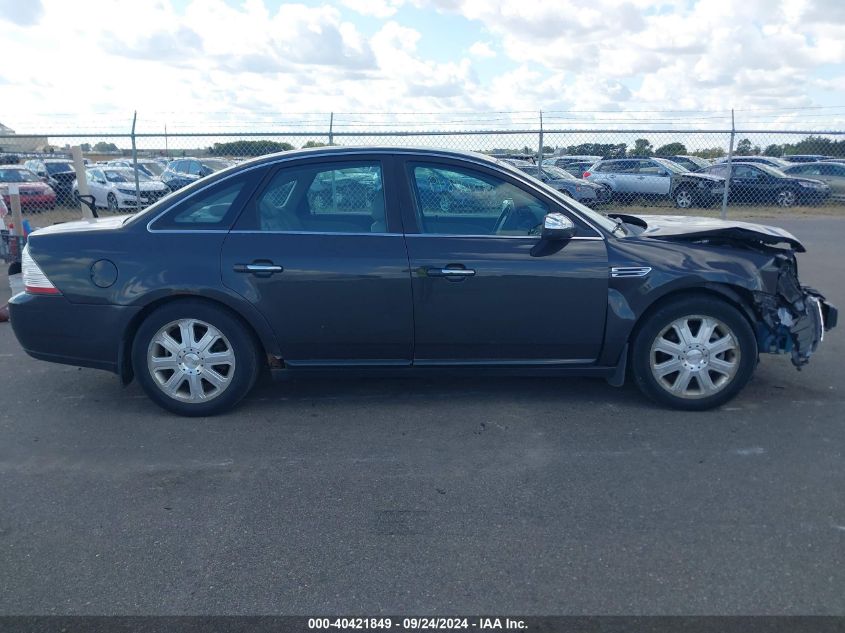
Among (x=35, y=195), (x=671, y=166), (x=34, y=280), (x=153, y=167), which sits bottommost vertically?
(x=34, y=280)

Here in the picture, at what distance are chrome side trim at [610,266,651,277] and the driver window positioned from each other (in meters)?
0.54

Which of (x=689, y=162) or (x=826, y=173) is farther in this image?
(x=689, y=162)

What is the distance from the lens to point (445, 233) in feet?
15.9

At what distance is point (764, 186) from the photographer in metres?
19.8

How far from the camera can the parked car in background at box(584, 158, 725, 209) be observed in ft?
59.9

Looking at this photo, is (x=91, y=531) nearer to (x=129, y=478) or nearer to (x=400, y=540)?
(x=129, y=478)

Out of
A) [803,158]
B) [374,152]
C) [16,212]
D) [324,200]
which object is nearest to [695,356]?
[374,152]

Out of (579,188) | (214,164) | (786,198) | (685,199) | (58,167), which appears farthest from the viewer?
(58,167)

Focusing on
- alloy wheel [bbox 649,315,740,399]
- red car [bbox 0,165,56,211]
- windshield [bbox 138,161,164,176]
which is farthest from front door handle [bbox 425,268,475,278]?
windshield [bbox 138,161,164,176]

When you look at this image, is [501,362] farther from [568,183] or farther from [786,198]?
[786,198]

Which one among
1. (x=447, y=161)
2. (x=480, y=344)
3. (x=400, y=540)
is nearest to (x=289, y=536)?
(x=400, y=540)

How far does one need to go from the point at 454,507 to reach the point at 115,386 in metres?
3.04

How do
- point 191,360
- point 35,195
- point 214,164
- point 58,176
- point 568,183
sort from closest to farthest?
1. point 191,360
2. point 35,195
3. point 568,183
4. point 58,176
5. point 214,164

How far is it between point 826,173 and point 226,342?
829 inches
